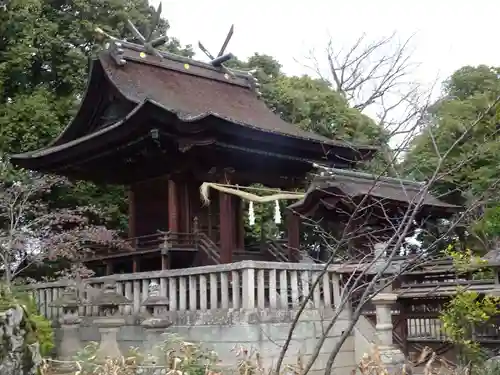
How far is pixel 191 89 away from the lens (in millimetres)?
15422

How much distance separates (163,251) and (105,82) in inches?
183

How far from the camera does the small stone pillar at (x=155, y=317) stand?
31.9 feet

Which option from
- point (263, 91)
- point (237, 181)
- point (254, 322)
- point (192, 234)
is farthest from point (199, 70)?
point (254, 322)

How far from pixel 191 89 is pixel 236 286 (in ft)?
23.7

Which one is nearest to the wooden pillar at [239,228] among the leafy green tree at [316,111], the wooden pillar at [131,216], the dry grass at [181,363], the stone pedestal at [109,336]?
the wooden pillar at [131,216]

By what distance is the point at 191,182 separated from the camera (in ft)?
46.1

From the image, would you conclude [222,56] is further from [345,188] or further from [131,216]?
[345,188]

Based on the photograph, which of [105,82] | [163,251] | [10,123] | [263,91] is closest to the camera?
[163,251]

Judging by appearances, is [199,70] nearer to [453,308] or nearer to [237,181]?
[237,181]

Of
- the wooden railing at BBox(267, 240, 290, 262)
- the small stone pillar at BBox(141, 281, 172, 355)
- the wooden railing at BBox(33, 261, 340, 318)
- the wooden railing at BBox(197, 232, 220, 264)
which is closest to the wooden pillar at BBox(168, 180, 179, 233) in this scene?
the wooden railing at BBox(197, 232, 220, 264)

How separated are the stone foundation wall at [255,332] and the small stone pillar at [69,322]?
4.29 feet

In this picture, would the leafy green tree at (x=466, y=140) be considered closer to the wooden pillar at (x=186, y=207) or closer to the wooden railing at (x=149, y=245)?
the wooden pillar at (x=186, y=207)

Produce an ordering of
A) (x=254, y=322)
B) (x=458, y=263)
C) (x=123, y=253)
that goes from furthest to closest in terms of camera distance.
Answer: (x=123, y=253), (x=254, y=322), (x=458, y=263)

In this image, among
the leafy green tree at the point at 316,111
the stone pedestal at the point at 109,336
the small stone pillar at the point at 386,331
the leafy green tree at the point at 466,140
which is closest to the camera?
the small stone pillar at the point at 386,331
